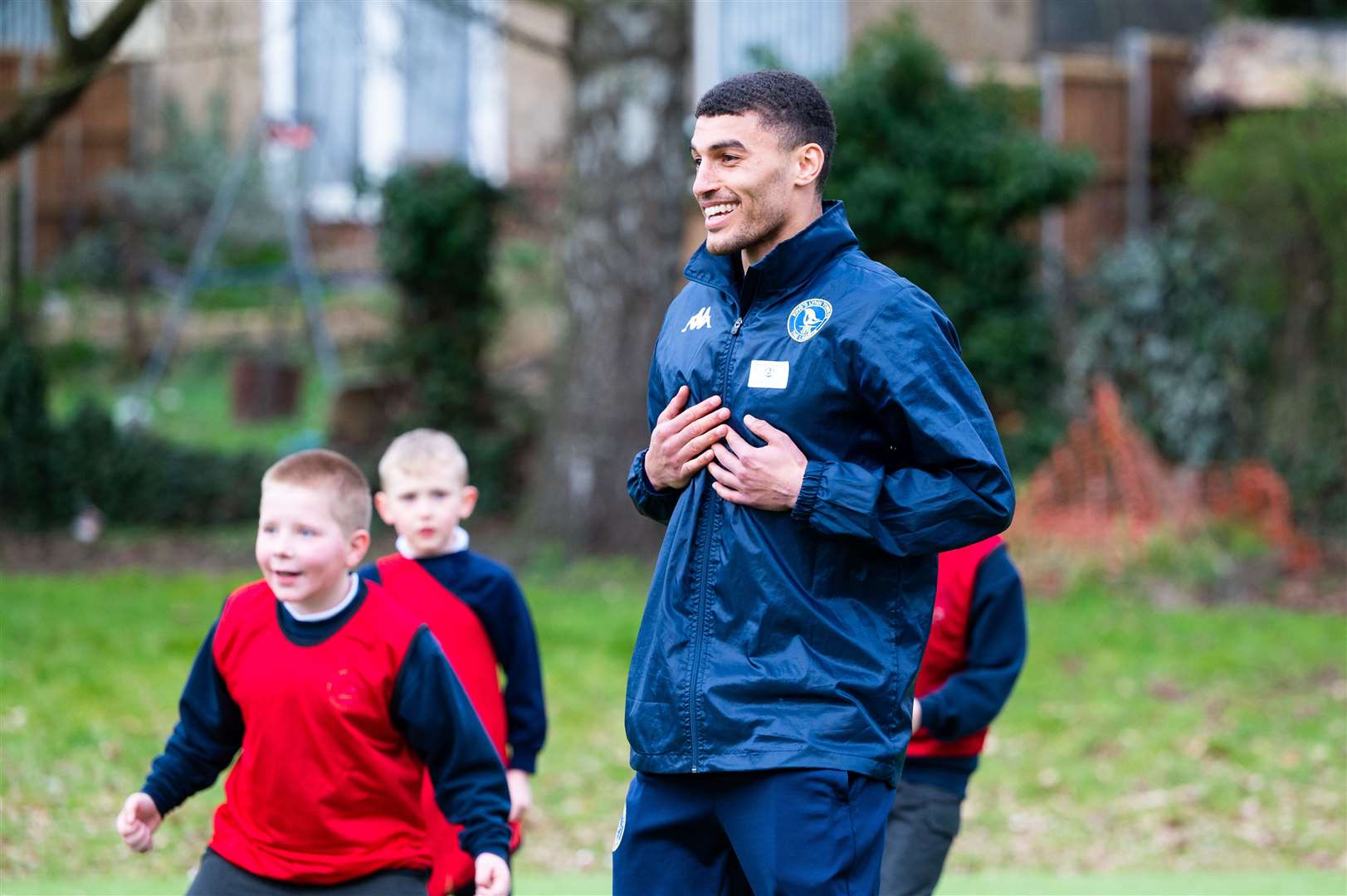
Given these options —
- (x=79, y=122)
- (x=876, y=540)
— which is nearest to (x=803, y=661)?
(x=876, y=540)

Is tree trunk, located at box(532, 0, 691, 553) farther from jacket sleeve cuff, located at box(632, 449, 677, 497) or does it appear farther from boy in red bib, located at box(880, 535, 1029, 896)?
jacket sleeve cuff, located at box(632, 449, 677, 497)

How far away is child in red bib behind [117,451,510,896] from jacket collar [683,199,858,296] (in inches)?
40.0

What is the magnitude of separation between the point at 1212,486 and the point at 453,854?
392 inches

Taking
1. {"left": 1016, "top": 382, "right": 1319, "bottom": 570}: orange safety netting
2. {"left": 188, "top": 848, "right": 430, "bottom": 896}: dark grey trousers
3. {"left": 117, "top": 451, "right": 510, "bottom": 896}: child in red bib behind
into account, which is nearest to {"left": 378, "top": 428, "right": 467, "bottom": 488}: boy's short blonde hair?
{"left": 117, "top": 451, "right": 510, "bottom": 896}: child in red bib behind

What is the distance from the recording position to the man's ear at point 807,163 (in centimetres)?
327

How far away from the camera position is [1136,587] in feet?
38.1

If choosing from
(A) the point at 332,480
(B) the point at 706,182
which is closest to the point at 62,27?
(A) the point at 332,480

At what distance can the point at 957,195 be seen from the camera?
14.0 meters

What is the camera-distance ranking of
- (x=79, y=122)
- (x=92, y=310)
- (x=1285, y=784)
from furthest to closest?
(x=79, y=122) → (x=92, y=310) → (x=1285, y=784)

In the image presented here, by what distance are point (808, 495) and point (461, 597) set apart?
1.72 metres

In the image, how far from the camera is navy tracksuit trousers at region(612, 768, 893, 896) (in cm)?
303

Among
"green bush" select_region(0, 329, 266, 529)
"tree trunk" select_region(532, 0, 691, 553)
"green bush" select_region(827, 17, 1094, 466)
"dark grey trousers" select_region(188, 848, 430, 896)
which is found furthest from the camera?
"green bush" select_region(827, 17, 1094, 466)

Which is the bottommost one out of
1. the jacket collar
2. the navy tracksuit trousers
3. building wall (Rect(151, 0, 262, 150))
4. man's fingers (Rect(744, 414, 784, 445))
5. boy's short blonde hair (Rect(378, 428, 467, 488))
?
the navy tracksuit trousers

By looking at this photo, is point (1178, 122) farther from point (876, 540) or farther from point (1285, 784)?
point (876, 540)
